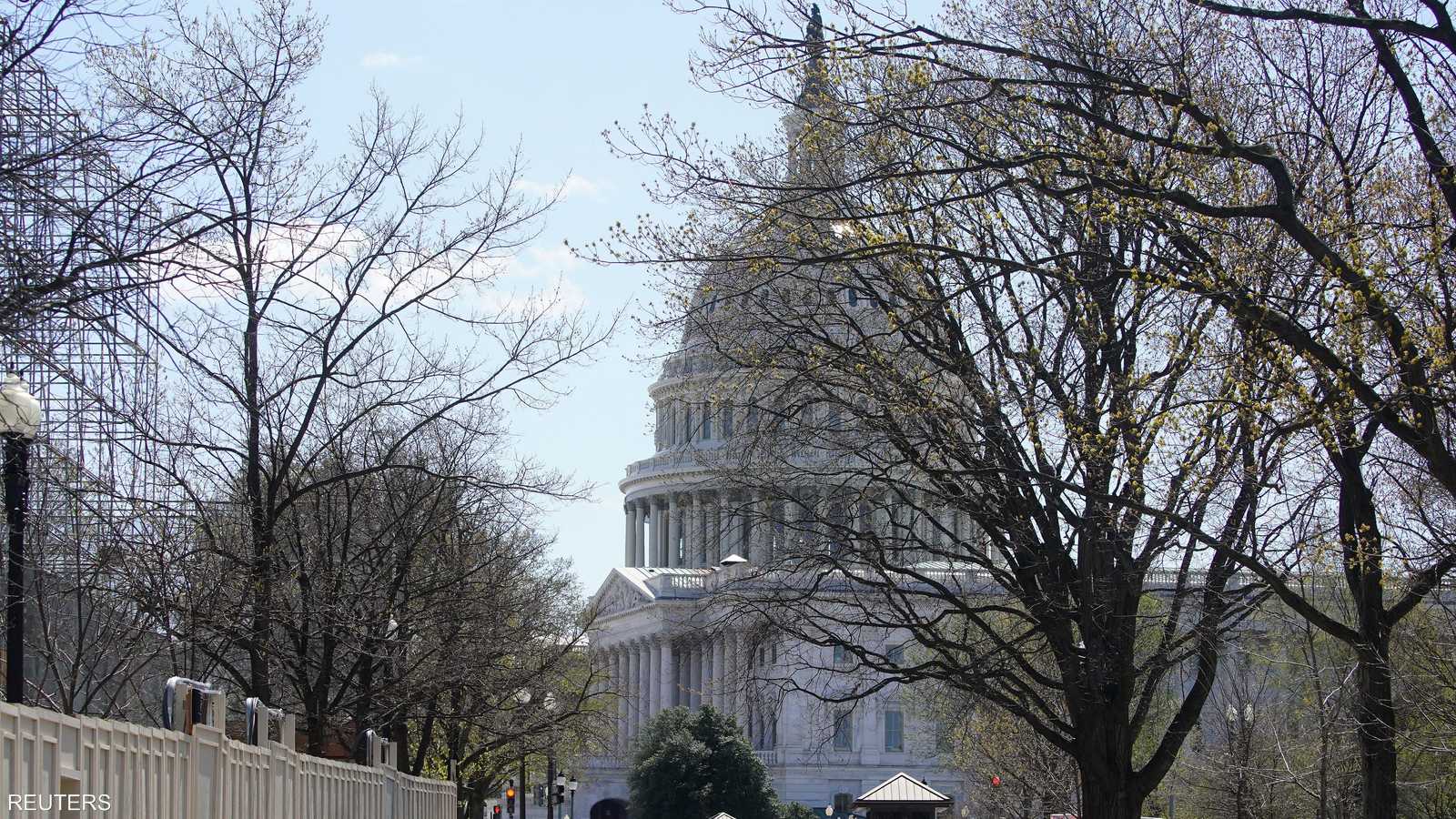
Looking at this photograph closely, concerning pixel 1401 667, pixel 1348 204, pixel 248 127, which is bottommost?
pixel 1401 667

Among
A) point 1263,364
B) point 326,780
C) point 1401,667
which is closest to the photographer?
point 326,780

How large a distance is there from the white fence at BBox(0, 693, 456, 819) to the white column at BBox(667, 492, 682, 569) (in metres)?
122

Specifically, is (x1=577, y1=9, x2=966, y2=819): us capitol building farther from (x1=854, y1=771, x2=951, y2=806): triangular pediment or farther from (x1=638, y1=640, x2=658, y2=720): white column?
(x1=854, y1=771, x2=951, y2=806): triangular pediment

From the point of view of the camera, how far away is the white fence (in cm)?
838

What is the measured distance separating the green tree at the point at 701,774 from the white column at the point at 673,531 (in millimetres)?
51249

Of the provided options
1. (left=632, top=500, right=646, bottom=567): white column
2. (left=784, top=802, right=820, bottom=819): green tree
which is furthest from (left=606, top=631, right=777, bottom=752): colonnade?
(left=784, top=802, right=820, bottom=819): green tree

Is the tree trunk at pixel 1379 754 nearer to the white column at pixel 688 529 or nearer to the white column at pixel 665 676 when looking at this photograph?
the white column at pixel 688 529

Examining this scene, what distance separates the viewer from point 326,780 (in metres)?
16.8

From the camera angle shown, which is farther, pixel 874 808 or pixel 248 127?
pixel 874 808

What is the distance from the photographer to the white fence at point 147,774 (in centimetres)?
838

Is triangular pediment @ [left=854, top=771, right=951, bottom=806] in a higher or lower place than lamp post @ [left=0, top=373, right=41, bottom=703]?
lower

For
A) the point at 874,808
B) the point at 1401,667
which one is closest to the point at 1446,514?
the point at 1401,667

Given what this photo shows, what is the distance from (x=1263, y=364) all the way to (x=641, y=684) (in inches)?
4627

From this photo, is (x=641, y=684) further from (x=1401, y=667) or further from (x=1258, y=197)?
(x=1258, y=197)
